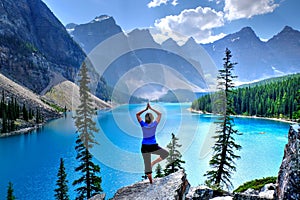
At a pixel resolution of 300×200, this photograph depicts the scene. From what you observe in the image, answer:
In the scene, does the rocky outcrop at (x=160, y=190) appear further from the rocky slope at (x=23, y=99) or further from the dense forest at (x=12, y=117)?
the rocky slope at (x=23, y=99)

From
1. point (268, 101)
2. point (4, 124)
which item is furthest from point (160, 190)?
point (268, 101)

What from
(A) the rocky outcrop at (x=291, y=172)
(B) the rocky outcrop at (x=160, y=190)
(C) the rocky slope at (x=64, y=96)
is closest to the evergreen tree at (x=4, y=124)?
(C) the rocky slope at (x=64, y=96)

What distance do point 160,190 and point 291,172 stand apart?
471 cm

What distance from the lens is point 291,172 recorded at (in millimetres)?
7234

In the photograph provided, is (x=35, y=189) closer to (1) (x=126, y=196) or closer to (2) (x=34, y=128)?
(1) (x=126, y=196)

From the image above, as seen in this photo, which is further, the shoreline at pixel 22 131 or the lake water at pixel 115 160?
the shoreline at pixel 22 131

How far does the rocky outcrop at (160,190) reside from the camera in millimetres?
9000

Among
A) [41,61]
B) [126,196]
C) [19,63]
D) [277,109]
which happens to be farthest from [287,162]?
[41,61]

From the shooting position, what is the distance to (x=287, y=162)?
771 centimetres

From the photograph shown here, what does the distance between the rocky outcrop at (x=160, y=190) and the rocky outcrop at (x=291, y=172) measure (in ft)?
11.0

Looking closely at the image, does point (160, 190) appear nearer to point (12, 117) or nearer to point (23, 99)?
point (12, 117)

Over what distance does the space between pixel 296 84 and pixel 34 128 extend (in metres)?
132

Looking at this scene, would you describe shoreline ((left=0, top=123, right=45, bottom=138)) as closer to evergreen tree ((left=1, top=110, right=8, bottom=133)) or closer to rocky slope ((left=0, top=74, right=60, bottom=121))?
evergreen tree ((left=1, top=110, right=8, bottom=133))

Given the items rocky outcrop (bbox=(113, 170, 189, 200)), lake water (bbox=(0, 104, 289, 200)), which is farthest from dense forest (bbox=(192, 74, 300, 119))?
rocky outcrop (bbox=(113, 170, 189, 200))
